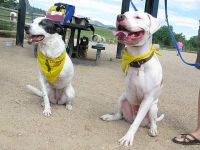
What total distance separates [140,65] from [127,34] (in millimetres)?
421

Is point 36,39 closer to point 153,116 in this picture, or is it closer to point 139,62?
point 139,62

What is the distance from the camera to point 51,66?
3.76 meters

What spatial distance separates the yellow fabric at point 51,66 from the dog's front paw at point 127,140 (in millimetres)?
1247

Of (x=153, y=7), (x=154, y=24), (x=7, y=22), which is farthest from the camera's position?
(x=7, y=22)

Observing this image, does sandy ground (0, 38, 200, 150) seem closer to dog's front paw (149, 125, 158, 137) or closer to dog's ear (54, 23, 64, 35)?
dog's front paw (149, 125, 158, 137)

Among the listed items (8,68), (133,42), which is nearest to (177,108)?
(133,42)

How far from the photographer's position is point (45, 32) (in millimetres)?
3715

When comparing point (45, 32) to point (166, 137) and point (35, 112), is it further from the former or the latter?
point (166, 137)

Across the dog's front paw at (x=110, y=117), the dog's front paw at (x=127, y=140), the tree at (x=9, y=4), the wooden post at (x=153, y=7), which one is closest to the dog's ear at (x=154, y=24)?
the dog's front paw at (x=127, y=140)

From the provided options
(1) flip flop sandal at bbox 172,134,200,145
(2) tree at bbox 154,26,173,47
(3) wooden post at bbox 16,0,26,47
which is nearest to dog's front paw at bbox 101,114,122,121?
(1) flip flop sandal at bbox 172,134,200,145

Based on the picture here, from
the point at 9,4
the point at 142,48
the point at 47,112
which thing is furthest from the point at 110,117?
the point at 9,4

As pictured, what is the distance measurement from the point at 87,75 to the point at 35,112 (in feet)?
9.34

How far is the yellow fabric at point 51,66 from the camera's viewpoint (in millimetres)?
3770

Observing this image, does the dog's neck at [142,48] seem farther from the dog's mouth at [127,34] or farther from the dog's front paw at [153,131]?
the dog's front paw at [153,131]
